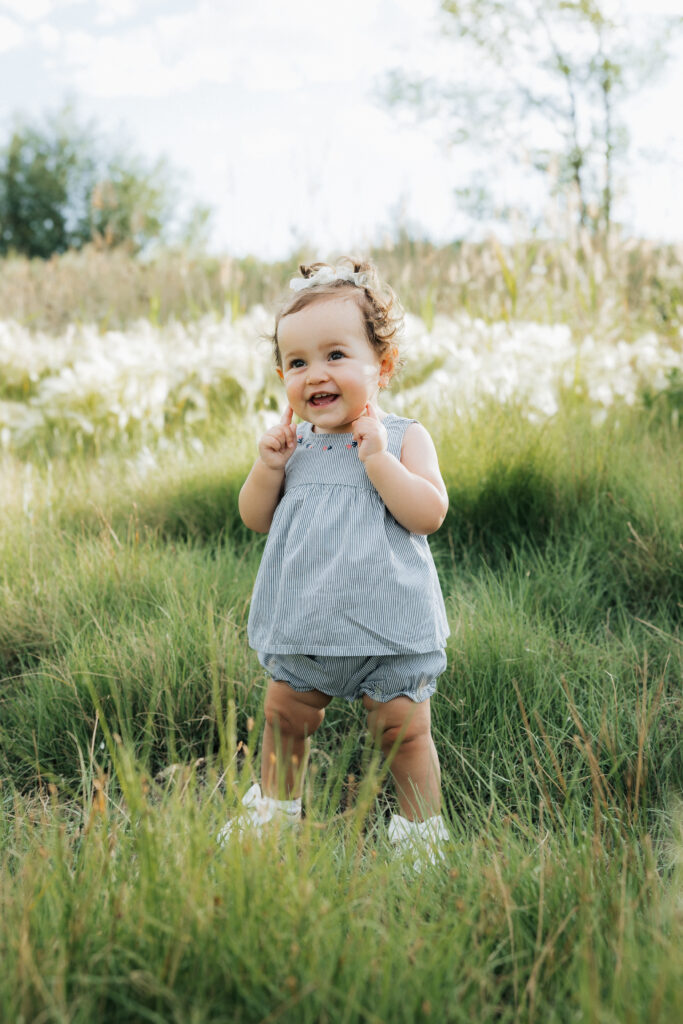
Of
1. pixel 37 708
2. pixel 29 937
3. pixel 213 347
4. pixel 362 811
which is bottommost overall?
pixel 37 708

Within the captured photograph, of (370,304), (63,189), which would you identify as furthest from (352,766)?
(63,189)

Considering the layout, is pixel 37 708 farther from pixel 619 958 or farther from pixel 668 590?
pixel 668 590

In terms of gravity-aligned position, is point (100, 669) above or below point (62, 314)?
below

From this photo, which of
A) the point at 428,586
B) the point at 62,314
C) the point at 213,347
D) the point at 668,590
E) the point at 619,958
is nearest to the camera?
the point at 619,958

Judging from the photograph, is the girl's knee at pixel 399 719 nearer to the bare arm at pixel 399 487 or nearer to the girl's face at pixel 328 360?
the bare arm at pixel 399 487

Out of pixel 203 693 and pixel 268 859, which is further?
pixel 203 693

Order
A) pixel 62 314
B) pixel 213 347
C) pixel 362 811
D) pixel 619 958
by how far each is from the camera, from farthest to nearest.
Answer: pixel 62 314, pixel 213 347, pixel 362 811, pixel 619 958

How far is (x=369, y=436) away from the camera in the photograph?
1955mm

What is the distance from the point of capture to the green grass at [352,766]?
115 cm

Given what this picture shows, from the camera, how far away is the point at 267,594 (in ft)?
6.81

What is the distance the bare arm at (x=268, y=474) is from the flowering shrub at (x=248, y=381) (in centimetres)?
222

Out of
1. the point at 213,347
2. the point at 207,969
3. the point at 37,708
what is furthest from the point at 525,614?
the point at 213,347

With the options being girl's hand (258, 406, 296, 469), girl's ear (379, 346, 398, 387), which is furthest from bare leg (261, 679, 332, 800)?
girl's ear (379, 346, 398, 387)

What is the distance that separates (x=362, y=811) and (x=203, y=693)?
4.38ft
